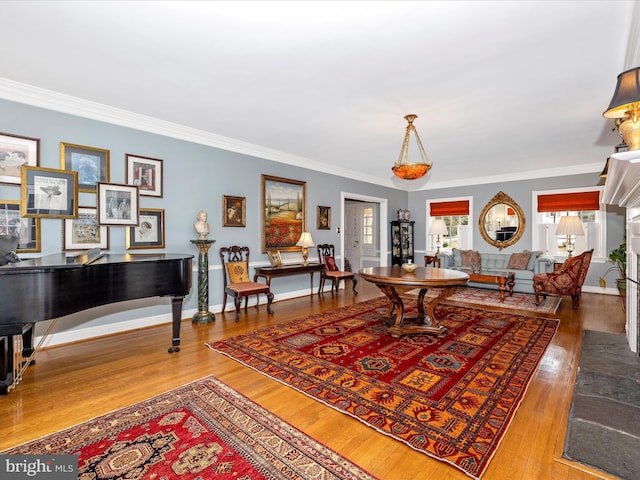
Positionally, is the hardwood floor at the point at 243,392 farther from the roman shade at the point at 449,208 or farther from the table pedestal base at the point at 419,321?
the roman shade at the point at 449,208

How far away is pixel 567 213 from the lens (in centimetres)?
694

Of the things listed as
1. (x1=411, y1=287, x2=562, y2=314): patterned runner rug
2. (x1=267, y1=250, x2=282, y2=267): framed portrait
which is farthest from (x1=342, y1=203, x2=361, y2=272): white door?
(x1=267, y1=250, x2=282, y2=267): framed portrait

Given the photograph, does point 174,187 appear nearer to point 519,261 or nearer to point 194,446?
point 194,446

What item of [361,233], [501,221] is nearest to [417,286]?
[501,221]

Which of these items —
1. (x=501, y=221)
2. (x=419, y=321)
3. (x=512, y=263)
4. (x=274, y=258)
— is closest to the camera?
(x=419, y=321)

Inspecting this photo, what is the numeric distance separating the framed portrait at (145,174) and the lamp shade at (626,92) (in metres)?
4.51

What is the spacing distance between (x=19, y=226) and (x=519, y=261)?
8062 millimetres

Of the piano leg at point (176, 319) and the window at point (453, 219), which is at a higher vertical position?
the window at point (453, 219)

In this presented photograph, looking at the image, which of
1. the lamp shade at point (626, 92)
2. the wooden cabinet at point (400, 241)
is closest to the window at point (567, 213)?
the wooden cabinet at point (400, 241)

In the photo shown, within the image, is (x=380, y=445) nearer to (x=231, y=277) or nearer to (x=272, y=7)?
(x=272, y=7)

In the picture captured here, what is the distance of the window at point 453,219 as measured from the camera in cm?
825

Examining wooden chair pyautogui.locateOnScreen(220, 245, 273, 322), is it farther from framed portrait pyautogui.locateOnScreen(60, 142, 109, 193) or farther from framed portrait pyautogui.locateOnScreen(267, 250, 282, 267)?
framed portrait pyautogui.locateOnScreen(60, 142, 109, 193)

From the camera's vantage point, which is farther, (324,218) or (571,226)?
(324,218)

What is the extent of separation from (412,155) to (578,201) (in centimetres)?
400
